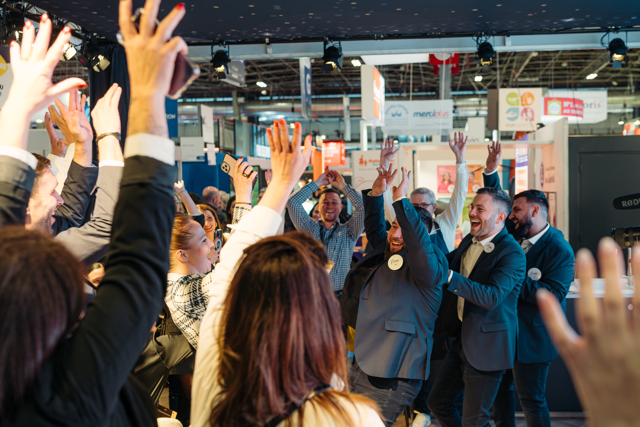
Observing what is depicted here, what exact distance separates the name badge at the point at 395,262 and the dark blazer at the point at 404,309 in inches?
1.1

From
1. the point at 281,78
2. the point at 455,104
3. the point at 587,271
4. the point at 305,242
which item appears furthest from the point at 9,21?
the point at 455,104

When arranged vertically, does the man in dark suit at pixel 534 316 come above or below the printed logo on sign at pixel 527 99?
below

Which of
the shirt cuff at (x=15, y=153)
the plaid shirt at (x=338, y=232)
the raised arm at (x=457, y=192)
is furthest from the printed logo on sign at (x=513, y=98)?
the shirt cuff at (x=15, y=153)

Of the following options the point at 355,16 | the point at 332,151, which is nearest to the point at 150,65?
the point at 355,16

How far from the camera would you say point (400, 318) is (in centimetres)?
247

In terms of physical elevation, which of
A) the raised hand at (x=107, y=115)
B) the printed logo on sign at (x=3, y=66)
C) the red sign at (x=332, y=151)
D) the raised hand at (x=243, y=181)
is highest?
the printed logo on sign at (x=3, y=66)

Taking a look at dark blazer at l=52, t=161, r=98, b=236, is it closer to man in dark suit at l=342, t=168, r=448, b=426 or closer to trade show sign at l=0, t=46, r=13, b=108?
man in dark suit at l=342, t=168, r=448, b=426

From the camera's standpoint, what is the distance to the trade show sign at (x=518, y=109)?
9.09m

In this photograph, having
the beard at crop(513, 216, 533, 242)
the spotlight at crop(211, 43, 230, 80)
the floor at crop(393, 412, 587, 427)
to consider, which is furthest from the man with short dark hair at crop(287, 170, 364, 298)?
the spotlight at crop(211, 43, 230, 80)

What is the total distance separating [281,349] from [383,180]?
7.53 ft

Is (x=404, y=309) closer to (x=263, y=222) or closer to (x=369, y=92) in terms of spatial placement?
(x=263, y=222)

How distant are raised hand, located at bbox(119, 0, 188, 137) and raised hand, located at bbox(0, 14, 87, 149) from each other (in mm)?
187

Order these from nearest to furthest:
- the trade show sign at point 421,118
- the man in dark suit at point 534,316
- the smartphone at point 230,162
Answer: the smartphone at point 230,162 → the man in dark suit at point 534,316 → the trade show sign at point 421,118

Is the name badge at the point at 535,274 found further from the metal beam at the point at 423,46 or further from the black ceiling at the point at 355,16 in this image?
the metal beam at the point at 423,46
